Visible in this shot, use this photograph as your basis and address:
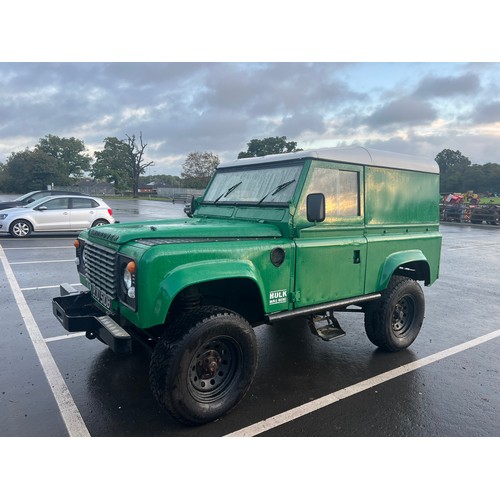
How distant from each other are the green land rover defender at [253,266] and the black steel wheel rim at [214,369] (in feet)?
0.03

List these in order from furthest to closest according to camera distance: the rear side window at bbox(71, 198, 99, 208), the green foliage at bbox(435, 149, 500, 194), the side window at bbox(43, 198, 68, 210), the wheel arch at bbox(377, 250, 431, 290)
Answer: the green foliage at bbox(435, 149, 500, 194)
the rear side window at bbox(71, 198, 99, 208)
the side window at bbox(43, 198, 68, 210)
the wheel arch at bbox(377, 250, 431, 290)

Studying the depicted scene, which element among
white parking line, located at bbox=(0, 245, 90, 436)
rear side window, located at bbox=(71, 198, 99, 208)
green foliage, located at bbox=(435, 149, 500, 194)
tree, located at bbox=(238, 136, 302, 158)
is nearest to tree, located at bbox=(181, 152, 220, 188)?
tree, located at bbox=(238, 136, 302, 158)

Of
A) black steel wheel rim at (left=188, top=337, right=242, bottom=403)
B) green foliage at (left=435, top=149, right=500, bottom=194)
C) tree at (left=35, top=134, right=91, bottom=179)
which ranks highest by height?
tree at (left=35, top=134, right=91, bottom=179)

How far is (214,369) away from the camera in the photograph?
3.36 m

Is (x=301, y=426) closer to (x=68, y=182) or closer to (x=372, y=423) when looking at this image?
(x=372, y=423)

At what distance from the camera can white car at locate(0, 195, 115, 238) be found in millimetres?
13594

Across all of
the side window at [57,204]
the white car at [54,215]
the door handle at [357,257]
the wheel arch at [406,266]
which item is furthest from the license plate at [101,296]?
the side window at [57,204]

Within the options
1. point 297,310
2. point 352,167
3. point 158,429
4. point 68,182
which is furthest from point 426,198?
point 68,182

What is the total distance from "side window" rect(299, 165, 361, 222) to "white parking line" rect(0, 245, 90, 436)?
263 cm

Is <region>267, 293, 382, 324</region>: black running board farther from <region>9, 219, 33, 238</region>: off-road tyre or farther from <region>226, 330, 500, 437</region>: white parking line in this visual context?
<region>9, 219, 33, 238</region>: off-road tyre

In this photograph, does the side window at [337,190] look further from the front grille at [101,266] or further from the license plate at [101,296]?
the license plate at [101,296]

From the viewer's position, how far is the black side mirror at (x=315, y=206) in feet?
11.7

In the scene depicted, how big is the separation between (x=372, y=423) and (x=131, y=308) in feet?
7.15

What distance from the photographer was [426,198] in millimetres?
5207
